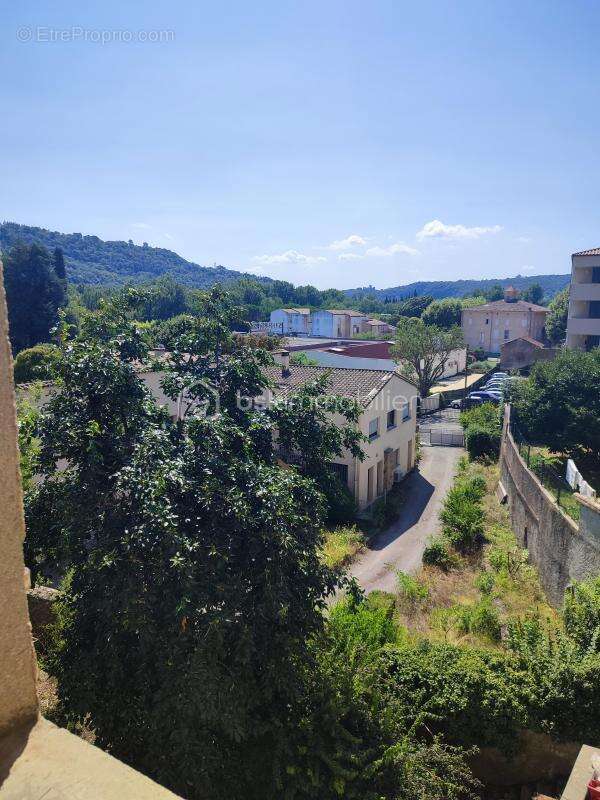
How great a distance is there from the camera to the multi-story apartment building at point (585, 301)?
33031 millimetres

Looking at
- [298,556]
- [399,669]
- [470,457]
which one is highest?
[298,556]

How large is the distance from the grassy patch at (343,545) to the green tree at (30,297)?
119 feet

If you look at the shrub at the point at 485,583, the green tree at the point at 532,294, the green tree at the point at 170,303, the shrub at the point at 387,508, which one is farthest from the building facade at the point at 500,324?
the green tree at the point at 532,294

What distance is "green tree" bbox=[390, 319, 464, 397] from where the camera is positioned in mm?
45094

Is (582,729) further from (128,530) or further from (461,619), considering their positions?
(128,530)

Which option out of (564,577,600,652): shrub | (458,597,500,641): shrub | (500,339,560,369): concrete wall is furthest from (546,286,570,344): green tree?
(564,577,600,652): shrub

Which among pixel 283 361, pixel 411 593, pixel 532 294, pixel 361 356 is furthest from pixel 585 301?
pixel 532 294

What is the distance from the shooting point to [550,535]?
47.1 ft

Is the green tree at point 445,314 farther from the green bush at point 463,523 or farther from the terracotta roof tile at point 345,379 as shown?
the green bush at point 463,523

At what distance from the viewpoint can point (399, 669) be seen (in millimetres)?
8320

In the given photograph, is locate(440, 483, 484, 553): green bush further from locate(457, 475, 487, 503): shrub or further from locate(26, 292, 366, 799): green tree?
locate(26, 292, 366, 799): green tree

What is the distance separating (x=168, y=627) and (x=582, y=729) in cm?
627

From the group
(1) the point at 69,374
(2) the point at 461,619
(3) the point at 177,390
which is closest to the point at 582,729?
(2) the point at 461,619

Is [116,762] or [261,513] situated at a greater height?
[116,762]
